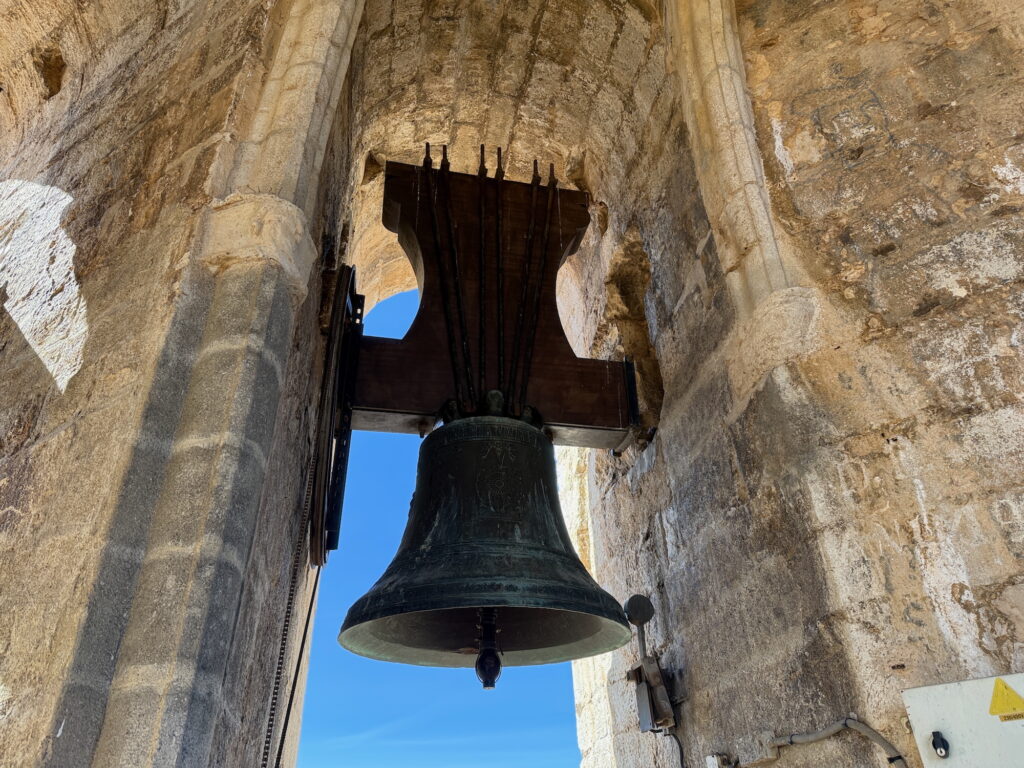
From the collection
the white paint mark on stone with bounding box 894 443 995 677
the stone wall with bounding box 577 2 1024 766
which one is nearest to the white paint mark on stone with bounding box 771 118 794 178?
the stone wall with bounding box 577 2 1024 766

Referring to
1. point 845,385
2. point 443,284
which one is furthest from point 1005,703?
point 443,284

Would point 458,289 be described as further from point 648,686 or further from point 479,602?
point 648,686

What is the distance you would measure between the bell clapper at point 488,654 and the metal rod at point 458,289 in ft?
2.48

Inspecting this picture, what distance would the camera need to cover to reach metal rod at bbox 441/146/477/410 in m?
2.81

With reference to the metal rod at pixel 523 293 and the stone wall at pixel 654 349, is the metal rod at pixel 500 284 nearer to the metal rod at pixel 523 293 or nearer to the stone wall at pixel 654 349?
the metal rod at pixel 523 293

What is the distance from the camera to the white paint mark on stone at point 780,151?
7.81ft

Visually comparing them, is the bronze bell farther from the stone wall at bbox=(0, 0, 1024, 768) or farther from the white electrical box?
the white electrical box

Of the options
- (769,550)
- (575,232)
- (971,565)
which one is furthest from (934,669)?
(575,232)

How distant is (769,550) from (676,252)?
131 cm

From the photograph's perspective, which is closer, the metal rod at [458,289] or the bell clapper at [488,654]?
the bell clapper at [488,654]

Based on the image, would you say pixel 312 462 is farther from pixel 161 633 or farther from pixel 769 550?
pixel 769 550

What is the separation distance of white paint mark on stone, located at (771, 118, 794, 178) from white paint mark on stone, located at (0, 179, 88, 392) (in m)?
2.06

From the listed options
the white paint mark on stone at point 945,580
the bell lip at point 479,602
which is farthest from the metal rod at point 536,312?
the white paint mark on stone at point 945,580

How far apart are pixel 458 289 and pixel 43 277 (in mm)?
1428
